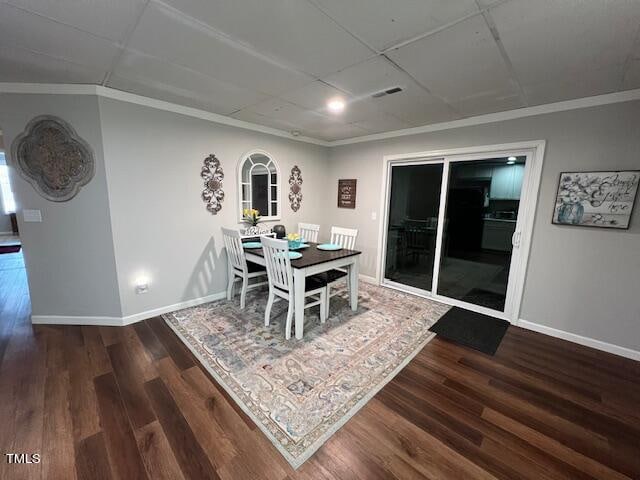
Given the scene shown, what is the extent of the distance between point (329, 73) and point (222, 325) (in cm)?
266

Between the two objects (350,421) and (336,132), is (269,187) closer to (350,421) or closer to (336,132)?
(336,132)

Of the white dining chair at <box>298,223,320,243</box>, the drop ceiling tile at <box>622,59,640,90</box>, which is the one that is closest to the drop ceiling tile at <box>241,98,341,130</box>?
the white dining chair at <box>298,223,320,243</box>

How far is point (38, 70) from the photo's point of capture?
2.12 meters

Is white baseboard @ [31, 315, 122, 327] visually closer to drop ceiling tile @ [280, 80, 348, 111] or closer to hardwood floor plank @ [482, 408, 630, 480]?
drop ceiling tile @ [280, 80, 348, 111]

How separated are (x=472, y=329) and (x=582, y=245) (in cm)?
134

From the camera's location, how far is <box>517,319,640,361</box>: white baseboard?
2450 mm

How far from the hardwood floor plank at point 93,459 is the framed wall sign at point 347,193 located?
3932mm

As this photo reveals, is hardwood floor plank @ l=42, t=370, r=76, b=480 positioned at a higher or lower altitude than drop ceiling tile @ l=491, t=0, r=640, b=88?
lower

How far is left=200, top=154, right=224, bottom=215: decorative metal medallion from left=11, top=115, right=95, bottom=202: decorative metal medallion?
107cm

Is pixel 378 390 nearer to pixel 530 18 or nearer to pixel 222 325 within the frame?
pixel 222 325

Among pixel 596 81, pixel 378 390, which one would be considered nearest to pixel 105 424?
pixel 378 390

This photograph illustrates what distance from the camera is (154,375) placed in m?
2.09

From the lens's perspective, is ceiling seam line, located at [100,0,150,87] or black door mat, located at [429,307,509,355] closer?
ceiling seam line, located at [100,0,150,87]

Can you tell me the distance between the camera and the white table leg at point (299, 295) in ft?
8.43
